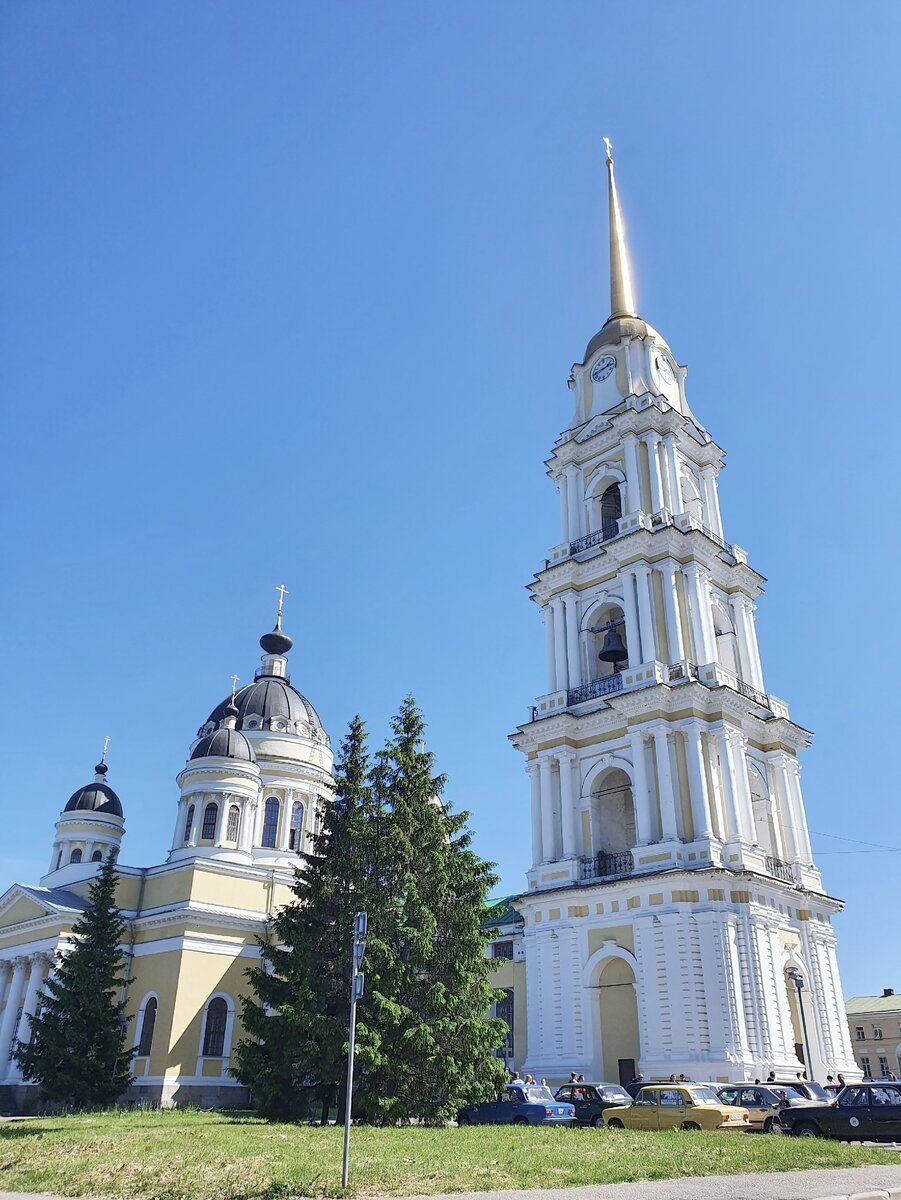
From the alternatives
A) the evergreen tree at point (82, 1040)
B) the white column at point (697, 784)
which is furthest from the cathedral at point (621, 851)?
the evergreen tree at point (82, 1040)

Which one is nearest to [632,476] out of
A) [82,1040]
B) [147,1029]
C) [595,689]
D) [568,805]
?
[595,689]

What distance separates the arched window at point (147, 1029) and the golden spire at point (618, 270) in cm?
3378

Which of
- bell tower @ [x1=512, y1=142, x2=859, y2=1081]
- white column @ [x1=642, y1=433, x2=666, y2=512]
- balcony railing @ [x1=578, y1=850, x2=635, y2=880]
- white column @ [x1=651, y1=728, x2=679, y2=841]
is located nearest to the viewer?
bell tower @ [x1=512, y1=142, x2=859, y2=1081]

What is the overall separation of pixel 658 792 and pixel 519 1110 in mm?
11430

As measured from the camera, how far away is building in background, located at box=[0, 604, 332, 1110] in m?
34.5

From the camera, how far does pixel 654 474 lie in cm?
3581

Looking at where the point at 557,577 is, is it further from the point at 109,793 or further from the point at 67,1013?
the point at 109,793

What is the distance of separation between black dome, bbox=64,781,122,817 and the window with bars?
768 cm

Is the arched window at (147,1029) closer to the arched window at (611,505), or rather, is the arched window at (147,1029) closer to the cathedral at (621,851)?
the cathedral at (621,851)

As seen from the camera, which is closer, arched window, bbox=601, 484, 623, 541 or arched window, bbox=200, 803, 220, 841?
arched window, bbox=601, 484, 623, 541

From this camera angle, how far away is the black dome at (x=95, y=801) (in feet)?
154

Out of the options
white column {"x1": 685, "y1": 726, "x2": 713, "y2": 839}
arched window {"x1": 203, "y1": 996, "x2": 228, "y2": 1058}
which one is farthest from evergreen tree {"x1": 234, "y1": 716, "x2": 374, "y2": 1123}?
arched window {"x1": 203, "y1": 996, "x2": 228, "y2": 1058}

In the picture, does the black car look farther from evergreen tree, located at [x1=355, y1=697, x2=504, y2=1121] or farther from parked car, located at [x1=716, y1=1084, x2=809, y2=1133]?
evergreen tree, located at [x1=355, y1=697, x2=504, y2=1121]

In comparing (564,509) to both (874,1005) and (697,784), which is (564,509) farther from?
(874,1005)
